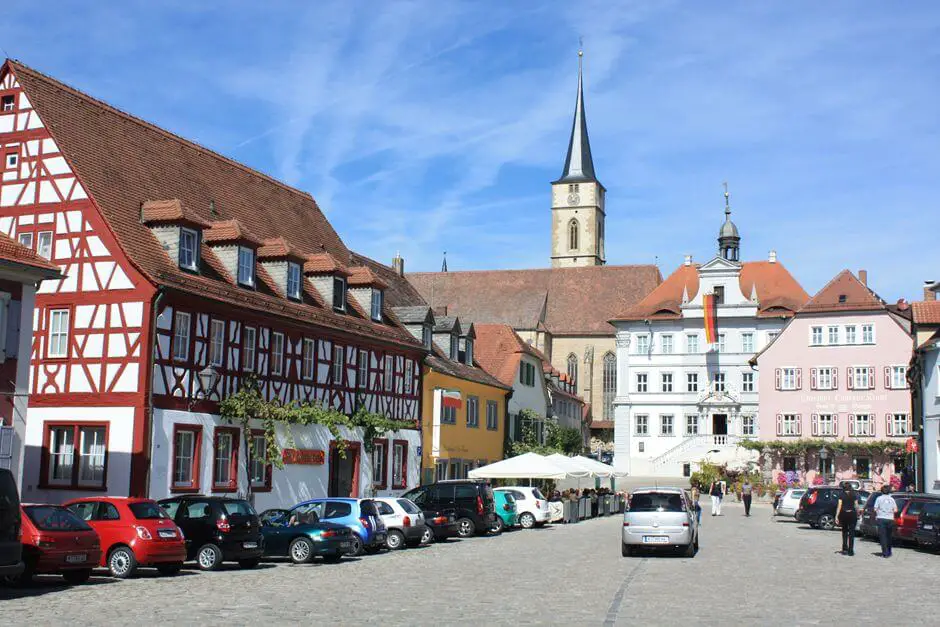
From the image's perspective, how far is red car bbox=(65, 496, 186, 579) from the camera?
19125 millimetres

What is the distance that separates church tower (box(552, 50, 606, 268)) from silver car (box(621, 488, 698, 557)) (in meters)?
95.8

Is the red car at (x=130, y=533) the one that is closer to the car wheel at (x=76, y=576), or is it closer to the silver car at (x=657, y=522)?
the car wheel at (x=76, y=576)

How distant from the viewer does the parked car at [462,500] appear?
32312 mm

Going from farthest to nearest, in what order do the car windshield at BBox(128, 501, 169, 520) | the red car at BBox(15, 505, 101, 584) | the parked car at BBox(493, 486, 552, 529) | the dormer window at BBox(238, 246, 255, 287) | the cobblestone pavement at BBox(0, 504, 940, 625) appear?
the parked car at BBox(493, 486, 552, 529), the dormer window at BBox(238, 246, 255, 287), the car windshield at BBox(128, 501, 169, 520), the red car at BBox(15, 505, 101, 584), the cobblestone pavement at BBox(0, 504, 940, 625)

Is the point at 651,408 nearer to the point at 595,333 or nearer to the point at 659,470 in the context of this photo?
the point at 659,470

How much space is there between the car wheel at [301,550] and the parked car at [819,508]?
23.2 m

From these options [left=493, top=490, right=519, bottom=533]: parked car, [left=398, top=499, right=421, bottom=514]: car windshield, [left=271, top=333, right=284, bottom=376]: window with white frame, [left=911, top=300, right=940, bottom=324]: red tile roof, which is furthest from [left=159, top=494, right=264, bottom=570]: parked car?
[left=911, top=300, right=940, bottom=324]: red tile roof

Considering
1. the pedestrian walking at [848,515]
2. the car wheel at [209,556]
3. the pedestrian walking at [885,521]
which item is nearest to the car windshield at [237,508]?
the car wheel at [209,556]

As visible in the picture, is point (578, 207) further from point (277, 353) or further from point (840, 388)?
point (277, 353)

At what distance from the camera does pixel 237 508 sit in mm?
21547

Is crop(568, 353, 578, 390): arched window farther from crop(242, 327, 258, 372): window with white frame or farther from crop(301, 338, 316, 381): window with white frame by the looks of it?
crop(242, 327, 258, 372): window with white frame

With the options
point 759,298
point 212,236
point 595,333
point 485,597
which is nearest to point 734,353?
point 759,298

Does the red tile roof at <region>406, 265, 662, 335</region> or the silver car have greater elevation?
the red tile roof at <region>406, 265, 662, 335</region>

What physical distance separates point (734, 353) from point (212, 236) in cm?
5234
